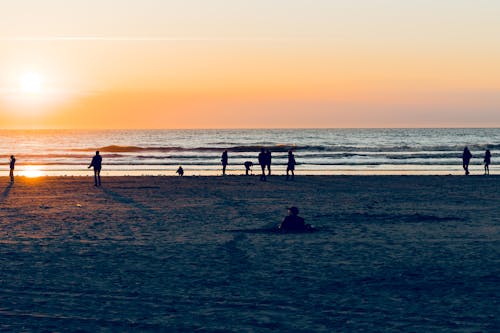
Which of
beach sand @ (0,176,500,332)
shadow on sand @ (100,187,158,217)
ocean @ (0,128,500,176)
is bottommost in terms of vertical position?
beach sand @ (0,176,500,332)

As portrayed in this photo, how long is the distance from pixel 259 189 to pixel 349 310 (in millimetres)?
19386

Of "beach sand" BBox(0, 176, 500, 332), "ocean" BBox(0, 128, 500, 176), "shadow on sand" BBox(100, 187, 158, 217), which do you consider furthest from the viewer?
"ocean" BBox(0, 128, 500, 176)

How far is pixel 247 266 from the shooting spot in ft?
38.2

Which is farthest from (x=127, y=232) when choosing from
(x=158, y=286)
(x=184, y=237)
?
(x=158, y=286)

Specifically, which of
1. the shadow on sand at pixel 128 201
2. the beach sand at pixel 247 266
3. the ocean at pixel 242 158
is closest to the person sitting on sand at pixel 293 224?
the beach sand at pixel 247 266

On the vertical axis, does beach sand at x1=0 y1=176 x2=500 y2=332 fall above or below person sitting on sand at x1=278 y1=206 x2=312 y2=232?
below

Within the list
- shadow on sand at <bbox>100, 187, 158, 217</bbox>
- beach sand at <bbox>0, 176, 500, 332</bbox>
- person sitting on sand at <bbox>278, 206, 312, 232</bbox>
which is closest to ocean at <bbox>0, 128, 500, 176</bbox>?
shadow on sand at <bbox>100, 187, 158, 217</bbox>

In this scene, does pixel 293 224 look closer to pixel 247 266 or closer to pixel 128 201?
pixel 247 266

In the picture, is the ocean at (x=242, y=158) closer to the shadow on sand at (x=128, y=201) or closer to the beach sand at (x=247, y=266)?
the shadow on sand at (x=128, y=201)

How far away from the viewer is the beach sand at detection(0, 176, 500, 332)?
838 cm

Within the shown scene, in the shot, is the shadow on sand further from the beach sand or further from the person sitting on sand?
the person sitting on sand

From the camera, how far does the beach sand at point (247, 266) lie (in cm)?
838

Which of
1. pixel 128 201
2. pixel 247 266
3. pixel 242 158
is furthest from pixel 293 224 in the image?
pixel 242 158

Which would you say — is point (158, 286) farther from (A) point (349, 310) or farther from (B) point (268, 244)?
(B) point (268, 244)
